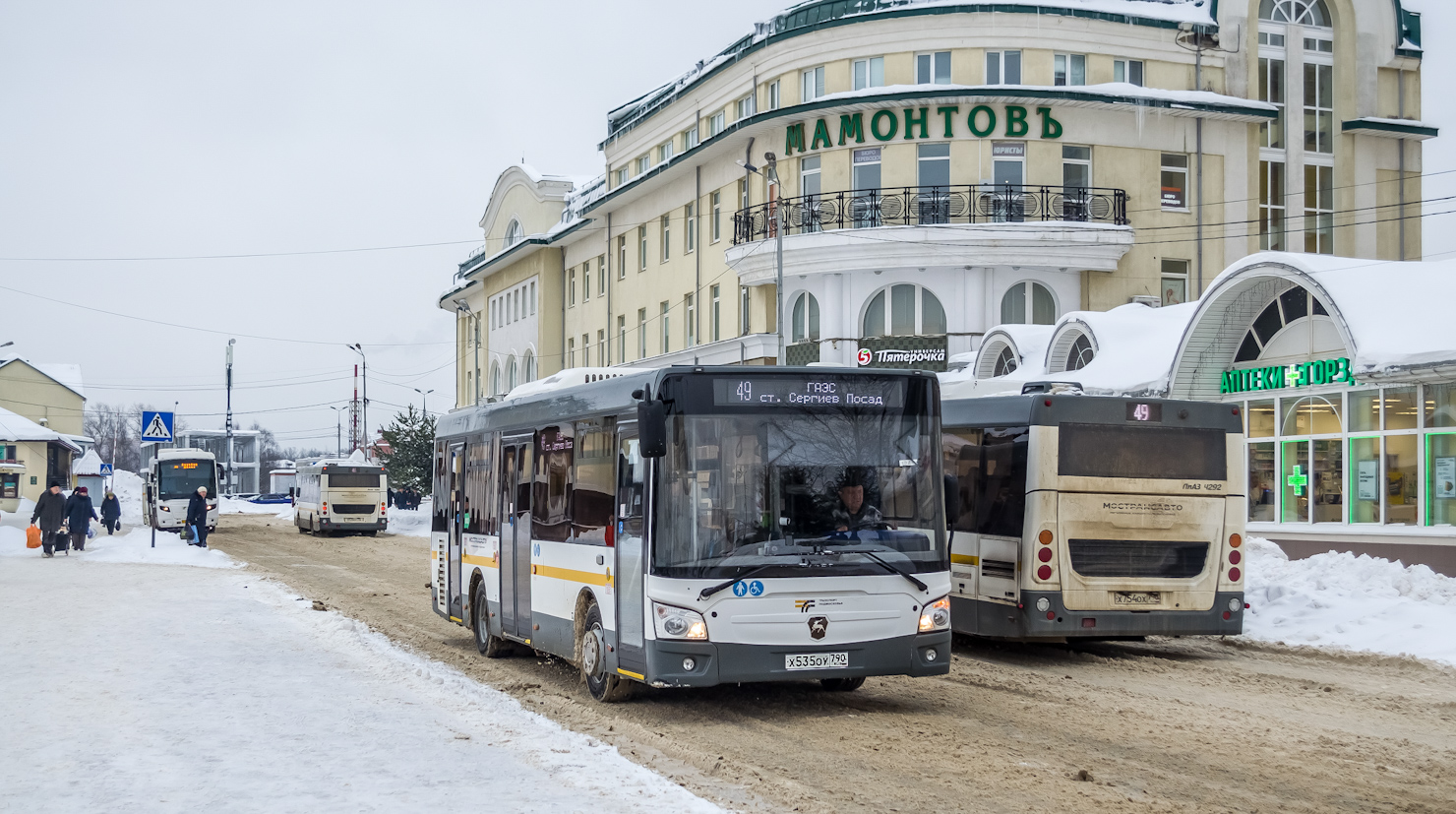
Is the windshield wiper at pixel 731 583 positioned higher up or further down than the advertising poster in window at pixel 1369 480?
further down

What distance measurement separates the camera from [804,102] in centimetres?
4181

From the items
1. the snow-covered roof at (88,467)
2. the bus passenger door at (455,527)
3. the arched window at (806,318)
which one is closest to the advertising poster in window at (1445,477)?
the bus passenger door at (455,527)

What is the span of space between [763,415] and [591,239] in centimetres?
5039

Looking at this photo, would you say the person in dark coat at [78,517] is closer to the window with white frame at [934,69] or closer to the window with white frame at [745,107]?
the window with white frame at [745,107]

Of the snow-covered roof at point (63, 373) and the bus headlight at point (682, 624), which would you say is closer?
the bus headlight at point (682, 624)

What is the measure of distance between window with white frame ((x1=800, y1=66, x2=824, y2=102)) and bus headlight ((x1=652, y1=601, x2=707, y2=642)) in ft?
113

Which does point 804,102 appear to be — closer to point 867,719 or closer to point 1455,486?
point 1455,486

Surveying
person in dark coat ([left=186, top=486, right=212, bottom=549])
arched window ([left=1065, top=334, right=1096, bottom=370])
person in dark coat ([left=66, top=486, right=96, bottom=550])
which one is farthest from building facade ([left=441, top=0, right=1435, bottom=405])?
person in dark coat ([left=66, top=486, right=96, bottom=550])

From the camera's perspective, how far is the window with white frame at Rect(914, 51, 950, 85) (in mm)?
42188

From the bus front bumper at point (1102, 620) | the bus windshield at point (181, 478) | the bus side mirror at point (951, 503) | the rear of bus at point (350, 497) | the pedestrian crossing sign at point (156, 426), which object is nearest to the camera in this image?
the bus side mirror at point (951, 503)

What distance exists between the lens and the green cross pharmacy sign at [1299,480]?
84.1 feet

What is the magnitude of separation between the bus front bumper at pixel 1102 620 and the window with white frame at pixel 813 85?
30.6m

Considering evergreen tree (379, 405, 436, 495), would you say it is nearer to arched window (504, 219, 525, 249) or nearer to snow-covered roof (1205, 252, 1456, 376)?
arched window (504, 219, 525, 249)

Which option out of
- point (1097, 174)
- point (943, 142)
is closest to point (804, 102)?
point (943, 142)
